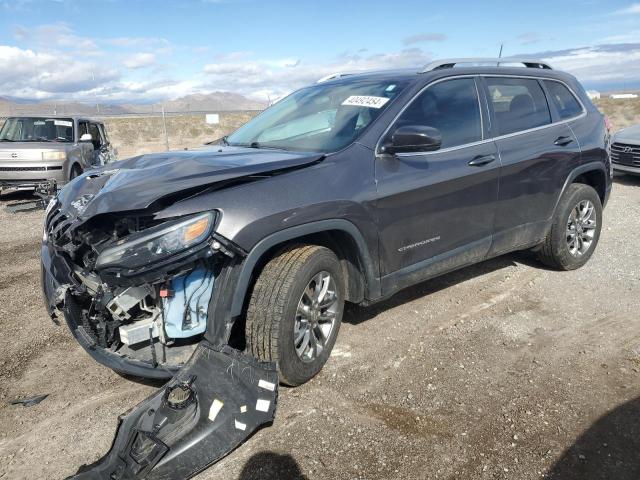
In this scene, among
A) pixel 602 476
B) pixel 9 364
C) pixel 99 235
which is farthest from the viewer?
pixel 9 364

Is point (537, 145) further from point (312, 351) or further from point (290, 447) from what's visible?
point (290, 447)

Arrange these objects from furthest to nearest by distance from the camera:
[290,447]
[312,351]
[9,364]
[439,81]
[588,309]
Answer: [588,309]
[439,81]
[9,364]
[312,351]
[290,447]

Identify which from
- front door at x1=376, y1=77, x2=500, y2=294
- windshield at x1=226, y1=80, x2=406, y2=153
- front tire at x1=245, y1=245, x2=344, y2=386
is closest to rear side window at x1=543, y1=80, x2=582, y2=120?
front door at x1=376, y1=77, x2=500, y2=294

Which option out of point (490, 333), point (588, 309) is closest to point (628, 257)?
point (588, 309)

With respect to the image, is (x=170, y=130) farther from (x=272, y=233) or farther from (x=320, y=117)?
(x=272, y=233)

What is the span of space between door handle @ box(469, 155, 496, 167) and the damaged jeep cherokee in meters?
0.02

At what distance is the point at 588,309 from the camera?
172 inches

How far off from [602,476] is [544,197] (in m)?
2.67

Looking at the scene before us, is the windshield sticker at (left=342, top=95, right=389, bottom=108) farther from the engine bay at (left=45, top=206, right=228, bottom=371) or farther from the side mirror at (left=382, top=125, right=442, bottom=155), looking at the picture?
the engine bay at (left=45, top=206, right=228, bottom=371)

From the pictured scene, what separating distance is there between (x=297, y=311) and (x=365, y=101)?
165cm

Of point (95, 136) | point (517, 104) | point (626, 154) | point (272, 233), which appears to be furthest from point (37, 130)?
point (626, 154)

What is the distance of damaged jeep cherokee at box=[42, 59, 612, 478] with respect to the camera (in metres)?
2.58

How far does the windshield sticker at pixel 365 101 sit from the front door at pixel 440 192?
189 mm

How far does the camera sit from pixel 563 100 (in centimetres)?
491
